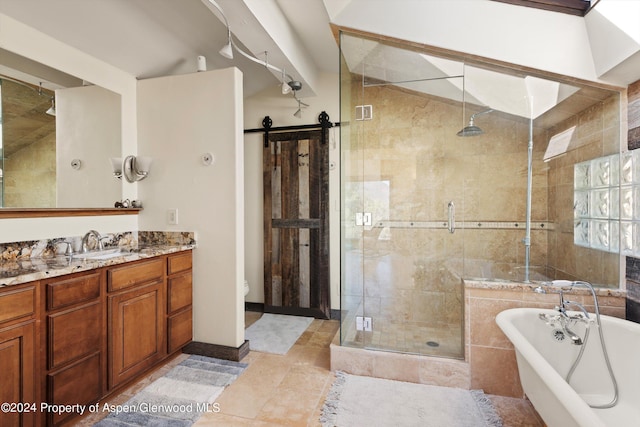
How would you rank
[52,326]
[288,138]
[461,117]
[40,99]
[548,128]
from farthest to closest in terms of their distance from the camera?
[288,138]
[461,117]
[548,128]
[40,99]
[52,326]

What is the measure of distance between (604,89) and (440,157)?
3.64 ft

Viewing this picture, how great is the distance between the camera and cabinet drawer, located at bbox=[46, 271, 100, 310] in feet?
4.99

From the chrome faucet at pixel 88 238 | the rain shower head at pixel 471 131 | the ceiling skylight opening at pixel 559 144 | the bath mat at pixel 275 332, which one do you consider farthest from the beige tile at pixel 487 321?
the chrome faucet at pixel 88 238

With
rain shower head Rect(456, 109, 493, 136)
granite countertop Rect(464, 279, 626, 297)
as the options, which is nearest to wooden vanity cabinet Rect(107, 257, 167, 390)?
granite countertop Rect(464, 279, 626, 297)

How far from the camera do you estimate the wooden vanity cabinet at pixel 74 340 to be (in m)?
1.51

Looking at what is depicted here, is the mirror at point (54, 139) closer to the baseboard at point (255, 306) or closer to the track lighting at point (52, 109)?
the track lighting at point (52, 109)

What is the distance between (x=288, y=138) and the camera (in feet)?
11.6

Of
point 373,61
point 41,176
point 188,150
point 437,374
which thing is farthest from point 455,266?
point 41,176

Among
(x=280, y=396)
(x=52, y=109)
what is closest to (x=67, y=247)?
(x=52, y=109)

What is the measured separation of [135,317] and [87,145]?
137 cm

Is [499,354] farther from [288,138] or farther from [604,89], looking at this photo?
[288,138]

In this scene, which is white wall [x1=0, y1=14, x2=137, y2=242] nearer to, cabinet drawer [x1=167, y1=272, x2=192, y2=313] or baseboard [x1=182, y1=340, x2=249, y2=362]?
cabinet drawer [x1=167, y1=272, x2=192, y2=313]

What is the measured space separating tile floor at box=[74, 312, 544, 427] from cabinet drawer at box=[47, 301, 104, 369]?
1.42 feet

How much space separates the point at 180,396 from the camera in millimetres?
1944
